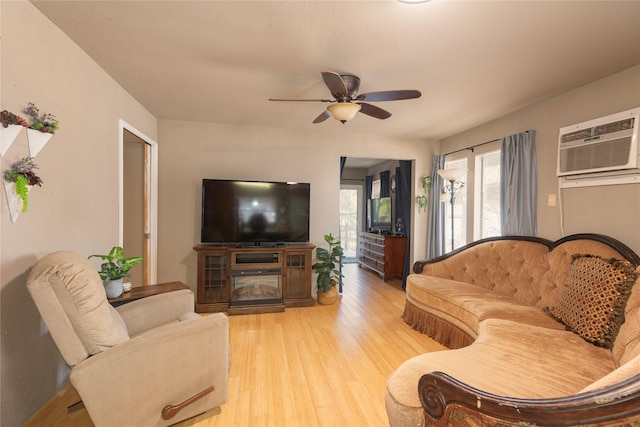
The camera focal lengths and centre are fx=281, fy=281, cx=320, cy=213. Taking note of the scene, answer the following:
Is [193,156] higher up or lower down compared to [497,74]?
lower down

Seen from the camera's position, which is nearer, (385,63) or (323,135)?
(385,63)

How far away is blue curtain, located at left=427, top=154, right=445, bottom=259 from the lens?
4.24 m

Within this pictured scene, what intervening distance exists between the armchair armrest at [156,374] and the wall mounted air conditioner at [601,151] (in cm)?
314

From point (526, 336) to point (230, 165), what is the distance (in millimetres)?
3599

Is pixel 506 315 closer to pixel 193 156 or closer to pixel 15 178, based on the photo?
pixel 15 178

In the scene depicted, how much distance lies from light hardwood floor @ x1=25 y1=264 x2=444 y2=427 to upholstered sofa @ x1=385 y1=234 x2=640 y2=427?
49 centimetres

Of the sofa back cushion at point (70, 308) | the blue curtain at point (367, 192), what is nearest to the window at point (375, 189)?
the blue curtain at point (367, 192)

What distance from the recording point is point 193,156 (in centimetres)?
377

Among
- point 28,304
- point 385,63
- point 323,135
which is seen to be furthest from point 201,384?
point 323,135

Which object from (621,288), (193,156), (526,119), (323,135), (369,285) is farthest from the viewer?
(369,285)

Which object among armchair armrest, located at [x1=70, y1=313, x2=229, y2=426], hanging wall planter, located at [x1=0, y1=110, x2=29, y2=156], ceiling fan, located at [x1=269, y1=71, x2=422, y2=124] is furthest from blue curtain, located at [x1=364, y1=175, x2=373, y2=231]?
hanging wall planter, located at [x1=0, y1=110, x2=29, y2=156]

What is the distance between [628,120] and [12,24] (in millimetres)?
4043

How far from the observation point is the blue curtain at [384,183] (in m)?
6.07

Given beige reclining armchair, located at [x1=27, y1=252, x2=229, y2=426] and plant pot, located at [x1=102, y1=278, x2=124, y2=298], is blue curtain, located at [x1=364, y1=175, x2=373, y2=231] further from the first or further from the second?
beige reclining armchair, located at [x1=27, y1=252, x2=229, y2=426]
